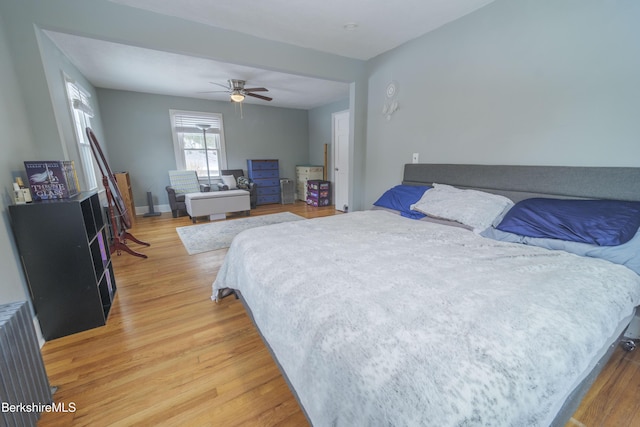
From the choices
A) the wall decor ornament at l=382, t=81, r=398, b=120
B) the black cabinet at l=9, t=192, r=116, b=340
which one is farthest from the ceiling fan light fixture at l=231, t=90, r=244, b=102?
the black cabinet at l=9, t=192, r=116, b=340

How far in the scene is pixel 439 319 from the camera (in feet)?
2.84

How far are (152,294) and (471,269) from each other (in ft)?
8.42

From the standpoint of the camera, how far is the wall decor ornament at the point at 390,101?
9.78 feet

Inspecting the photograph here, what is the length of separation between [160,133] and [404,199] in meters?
5.33

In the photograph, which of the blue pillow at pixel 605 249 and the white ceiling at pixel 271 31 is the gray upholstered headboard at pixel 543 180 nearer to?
the blue pillow at pixel 605 249

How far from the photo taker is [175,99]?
531cm

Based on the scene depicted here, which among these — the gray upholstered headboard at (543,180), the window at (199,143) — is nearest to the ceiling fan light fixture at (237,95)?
the window at (199,143)

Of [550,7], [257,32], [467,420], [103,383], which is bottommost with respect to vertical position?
[103,383]

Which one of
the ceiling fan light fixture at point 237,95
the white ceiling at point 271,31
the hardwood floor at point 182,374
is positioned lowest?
the hardwood floor at point 182,374

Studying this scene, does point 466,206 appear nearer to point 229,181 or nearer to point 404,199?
point 404,199

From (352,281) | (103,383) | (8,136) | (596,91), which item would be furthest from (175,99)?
(596,91)

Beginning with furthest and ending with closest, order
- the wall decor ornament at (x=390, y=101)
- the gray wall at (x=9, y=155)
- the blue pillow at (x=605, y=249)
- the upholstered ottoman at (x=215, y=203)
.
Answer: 1. the upholstered ottoman at (x=215, y=203)
2. the wall decor ornament at (x=390, y=101)
3. the gray wall at (x=9, y=155)
4. the blue pillow at (x=605, y=249)

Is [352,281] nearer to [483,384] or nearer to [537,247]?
[483,384]

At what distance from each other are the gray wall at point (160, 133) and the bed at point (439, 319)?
4859 millimetres
